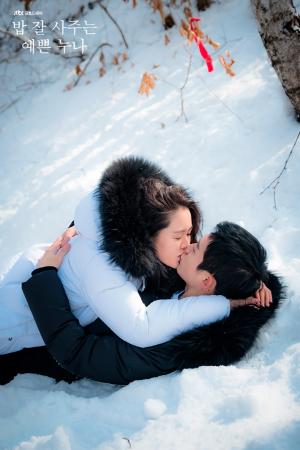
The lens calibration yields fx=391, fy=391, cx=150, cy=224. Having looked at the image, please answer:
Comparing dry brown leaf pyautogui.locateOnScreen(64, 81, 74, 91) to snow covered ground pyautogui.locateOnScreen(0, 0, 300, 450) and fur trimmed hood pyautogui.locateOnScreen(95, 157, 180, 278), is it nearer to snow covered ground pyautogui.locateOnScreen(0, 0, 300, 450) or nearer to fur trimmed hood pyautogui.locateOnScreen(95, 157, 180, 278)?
snow covered ground pyautogui.locateOnScreen(0, 0, 300, 450)

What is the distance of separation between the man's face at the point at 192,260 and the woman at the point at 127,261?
34mm

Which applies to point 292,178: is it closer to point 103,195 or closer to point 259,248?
point 259,248

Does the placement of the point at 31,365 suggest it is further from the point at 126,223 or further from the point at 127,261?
the point at 126,223

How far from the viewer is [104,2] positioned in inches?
219

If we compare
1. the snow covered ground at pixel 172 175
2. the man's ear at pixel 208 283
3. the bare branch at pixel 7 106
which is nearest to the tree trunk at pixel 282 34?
the snow covered ground at pixel 172 175

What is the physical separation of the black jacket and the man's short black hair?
0.12 m

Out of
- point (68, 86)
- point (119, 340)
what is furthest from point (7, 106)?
point (119, 340)

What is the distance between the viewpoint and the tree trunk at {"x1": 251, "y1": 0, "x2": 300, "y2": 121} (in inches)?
96.4

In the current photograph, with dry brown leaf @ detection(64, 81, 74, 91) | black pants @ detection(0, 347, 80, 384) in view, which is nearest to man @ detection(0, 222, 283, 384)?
black pants @ detection(0, 347, 80, 384)

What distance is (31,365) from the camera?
2184 millimetres

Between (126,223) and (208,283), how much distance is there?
0.53 meters

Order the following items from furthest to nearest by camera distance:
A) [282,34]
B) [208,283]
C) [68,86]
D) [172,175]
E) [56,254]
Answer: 1. [68,86]
2. [172,175]
3. [282,34]
4. [56,254]
5. [208,283]

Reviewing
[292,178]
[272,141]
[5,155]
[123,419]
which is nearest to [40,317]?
[123,419]

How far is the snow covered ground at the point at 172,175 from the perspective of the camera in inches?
62.9
